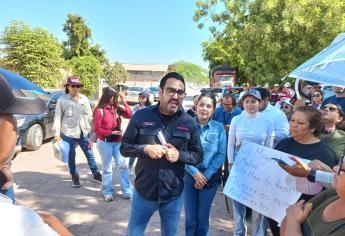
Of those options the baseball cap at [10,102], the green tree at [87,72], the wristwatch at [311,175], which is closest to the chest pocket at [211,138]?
the wristwatch at [311,175]

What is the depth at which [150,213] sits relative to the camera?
282cm

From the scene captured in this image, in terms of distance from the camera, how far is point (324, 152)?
112 inches

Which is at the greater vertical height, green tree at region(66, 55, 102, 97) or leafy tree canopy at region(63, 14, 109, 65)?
leafy tree canopy at region(63, 14, 109, 65)

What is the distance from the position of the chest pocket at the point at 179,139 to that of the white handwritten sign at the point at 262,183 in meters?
0.86

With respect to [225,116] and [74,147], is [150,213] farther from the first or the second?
[225,116]

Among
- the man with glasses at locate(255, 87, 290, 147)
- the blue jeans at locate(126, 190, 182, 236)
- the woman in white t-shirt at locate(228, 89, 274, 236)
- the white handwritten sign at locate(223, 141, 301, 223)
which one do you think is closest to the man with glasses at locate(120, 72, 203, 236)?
the blue jeans at locate(126, 190, 182, 236)

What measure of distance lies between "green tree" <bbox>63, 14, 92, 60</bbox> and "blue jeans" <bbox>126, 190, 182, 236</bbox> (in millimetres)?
36407

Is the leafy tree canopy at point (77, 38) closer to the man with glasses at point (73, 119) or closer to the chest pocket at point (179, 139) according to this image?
the man with glasses at point (73, 119)

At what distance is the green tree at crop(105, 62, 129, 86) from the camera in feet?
132

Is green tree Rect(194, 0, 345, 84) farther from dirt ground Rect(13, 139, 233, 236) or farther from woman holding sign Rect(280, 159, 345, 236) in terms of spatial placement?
woman holding sign Rect(280, 159, 345, 236)

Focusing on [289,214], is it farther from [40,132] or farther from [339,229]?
[40,132]

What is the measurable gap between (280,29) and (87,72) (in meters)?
16.1

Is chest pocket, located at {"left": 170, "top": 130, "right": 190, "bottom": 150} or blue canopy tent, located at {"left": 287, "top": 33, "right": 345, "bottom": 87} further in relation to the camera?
chest pocket, located at {"left": 170, "top": 130, "right": 190, "bottom": 150}

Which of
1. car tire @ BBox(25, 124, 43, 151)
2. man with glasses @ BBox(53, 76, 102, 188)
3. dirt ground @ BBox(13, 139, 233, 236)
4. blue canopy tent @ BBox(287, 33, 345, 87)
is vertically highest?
blue canopy tent @ BBox(287, 33, 345, 87)
